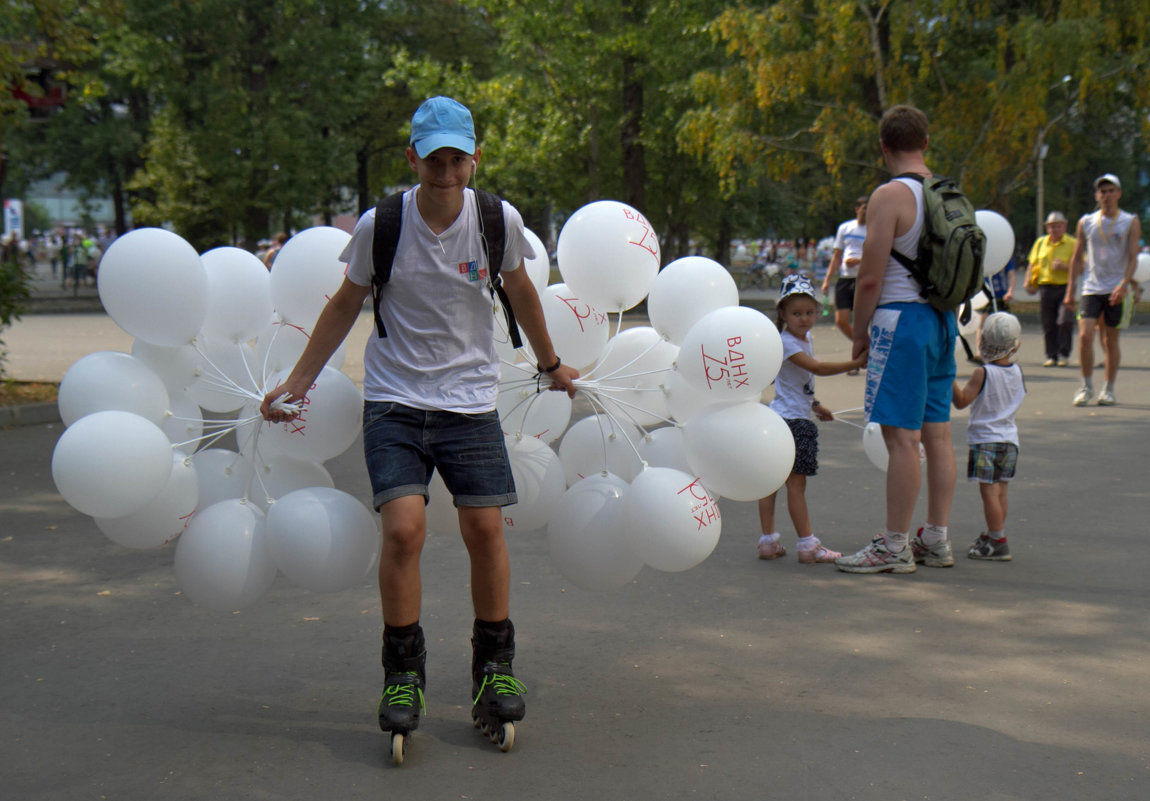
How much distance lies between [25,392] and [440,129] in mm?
10004

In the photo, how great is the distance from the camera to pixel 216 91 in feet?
107

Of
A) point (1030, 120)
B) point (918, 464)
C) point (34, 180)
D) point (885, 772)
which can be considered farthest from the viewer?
point (34, 180)

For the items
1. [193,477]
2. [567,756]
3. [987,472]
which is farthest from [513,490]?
[987,472]

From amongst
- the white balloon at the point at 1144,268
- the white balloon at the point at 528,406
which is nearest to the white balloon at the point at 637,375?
the white balloon at the point at 528,406

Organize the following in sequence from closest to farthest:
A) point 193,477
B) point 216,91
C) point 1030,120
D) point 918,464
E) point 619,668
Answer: point 193,477, point 619,668, point 918,464, point 1030,120, point 216,91

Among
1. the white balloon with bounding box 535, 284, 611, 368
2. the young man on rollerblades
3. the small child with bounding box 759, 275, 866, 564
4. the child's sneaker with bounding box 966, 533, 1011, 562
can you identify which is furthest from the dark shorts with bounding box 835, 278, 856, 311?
the young man on rollerblades

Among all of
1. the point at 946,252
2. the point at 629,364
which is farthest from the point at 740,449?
the point at 946,252

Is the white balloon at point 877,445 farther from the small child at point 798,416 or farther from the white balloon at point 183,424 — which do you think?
the white balloon at point 183,424

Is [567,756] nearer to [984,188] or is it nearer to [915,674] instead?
[915,674]

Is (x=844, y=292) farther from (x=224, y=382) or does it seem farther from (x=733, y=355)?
(x=224, y=382)

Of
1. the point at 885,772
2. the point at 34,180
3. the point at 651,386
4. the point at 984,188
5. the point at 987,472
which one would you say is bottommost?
the point at 885,772

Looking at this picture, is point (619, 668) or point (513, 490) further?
point (619, 668)

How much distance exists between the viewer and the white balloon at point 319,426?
4.14 metres

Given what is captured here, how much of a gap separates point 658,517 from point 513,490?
48cm
